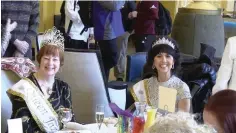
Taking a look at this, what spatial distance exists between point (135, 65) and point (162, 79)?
1.08m

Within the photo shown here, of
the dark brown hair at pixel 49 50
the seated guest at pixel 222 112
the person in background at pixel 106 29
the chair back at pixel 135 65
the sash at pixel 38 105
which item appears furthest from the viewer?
the person in background at pixel 106 29

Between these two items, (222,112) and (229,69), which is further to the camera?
(229,69)

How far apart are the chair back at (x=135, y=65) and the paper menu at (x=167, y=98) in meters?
1.57

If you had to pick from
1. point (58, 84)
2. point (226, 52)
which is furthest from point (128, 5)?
point (58, 84)

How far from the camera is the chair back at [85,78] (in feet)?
10.2

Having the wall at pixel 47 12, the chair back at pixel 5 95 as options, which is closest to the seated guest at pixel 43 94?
the chair back at pixel 5 95

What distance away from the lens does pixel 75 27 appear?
15.3 feet

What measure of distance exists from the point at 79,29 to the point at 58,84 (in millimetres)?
2225

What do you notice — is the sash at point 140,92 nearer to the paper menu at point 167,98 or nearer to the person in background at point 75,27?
the paper menu at point 167,98

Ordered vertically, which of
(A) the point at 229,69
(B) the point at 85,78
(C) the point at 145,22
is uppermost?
(C) the point at 145,22

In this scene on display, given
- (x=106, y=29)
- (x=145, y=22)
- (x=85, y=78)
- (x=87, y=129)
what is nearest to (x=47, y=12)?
(x=145, y=22)

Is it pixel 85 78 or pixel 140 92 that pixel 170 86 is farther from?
pixel 85 78

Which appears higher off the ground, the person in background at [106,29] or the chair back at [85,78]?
the person in background at [106,29]

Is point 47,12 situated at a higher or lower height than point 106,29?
higher
